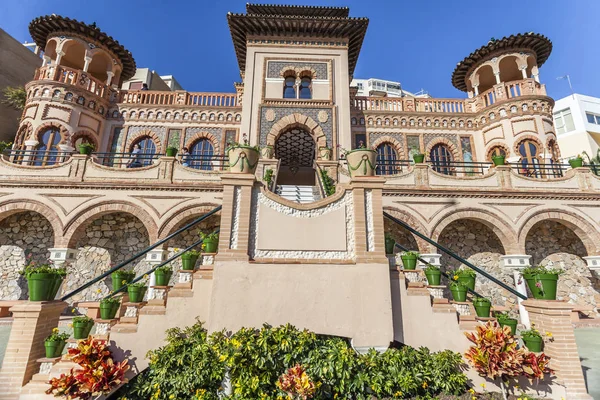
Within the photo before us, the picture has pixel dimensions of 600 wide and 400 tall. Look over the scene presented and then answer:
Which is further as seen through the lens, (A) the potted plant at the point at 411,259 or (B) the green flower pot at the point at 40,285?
(A) the potted plant at the point at 411,259

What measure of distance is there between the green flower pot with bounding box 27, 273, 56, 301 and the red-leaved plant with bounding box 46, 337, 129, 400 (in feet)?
3.73

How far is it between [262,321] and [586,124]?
39561 mm

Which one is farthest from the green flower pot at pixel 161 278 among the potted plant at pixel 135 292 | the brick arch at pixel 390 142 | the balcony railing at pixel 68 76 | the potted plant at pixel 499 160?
the balcony railing at pixel 68 76

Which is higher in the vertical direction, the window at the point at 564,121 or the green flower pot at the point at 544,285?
the window at the point at 564,121

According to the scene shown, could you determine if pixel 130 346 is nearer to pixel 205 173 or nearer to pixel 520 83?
pixel 205 173

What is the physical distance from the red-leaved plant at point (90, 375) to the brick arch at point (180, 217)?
6.48 metres

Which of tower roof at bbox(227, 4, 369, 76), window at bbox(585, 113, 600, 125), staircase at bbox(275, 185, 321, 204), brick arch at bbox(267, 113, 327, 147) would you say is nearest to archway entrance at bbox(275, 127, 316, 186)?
brick arch at bbox(267, 113, 327, 147)

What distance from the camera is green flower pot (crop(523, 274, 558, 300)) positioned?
4.84 m

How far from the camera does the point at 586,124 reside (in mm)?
29688

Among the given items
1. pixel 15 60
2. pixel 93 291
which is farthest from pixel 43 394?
pixel 15 60

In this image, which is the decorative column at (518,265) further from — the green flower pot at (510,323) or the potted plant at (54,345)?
the potted plant at (54,345)

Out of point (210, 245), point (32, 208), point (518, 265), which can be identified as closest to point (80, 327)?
point (210, 245)

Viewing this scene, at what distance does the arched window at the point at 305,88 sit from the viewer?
14414 millimetres

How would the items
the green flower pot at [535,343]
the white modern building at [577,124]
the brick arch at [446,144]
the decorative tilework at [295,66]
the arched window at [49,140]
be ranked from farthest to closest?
the white modern building at [577,124]
the brick arch at [446,144]
the decorative tilework at [295,66]
the arched window at [49,140]
the green flower pot at [535,343]
